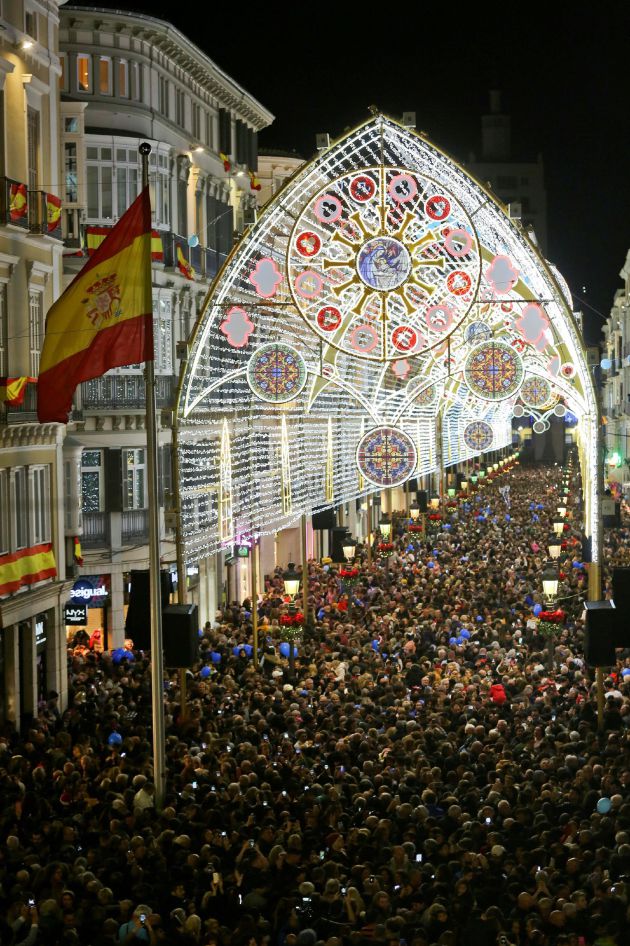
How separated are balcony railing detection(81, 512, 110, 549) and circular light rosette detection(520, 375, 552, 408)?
12.2 meters

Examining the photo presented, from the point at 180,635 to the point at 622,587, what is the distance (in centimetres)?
569

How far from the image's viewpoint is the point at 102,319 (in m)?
16.4

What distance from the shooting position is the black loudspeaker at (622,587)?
1919cm

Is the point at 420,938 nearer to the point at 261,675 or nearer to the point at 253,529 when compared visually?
the point at 261,675

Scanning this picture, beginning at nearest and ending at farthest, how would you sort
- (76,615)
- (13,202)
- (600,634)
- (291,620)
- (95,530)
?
(600,634)
(13,202)
(291,620)
(76,615)
(95,530)

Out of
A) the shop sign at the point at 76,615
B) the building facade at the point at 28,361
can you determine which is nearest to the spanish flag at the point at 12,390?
the building facade at the point at 28,361

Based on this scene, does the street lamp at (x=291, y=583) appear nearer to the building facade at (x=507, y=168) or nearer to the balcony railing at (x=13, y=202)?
the balcony railing at (x=13, y=202)

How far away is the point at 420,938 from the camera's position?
11359 millimetres

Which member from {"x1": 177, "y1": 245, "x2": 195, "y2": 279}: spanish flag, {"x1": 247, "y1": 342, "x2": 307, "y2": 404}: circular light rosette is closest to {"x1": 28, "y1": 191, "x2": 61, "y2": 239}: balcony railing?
{"x1": 247, "y1": 342, "x2": 307, "y2": 404}: circular light rosette

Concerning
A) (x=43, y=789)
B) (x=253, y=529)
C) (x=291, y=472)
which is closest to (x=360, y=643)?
(x=253, y=529)

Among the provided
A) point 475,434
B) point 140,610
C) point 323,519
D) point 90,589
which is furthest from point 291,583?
point 475,434

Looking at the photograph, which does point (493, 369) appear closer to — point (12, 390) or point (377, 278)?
point (377, 278)

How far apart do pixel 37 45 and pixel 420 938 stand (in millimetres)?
19213

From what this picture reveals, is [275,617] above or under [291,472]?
under
